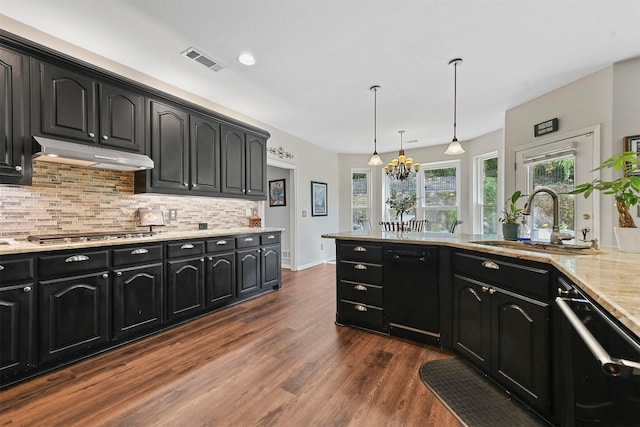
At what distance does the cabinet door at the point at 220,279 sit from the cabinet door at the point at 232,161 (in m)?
0.92

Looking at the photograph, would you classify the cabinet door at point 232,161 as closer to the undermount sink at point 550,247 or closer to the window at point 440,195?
the undermount sink at point 550,247

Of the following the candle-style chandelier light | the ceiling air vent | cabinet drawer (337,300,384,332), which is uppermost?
the ceiling air vent

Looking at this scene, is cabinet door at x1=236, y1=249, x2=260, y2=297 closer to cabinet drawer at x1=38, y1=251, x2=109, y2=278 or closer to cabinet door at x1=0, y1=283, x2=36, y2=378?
cabinet drawer at x1=38, y1=251, x2=109, y2=278

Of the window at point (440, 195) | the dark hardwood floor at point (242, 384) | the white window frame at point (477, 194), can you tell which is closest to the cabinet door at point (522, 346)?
the dark hardwood floor at point (242, 384)

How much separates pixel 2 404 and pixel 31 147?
→ 5.65 ft

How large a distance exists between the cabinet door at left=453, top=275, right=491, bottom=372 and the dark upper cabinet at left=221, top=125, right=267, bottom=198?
290 centimetres

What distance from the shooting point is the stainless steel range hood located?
2051 millimetres

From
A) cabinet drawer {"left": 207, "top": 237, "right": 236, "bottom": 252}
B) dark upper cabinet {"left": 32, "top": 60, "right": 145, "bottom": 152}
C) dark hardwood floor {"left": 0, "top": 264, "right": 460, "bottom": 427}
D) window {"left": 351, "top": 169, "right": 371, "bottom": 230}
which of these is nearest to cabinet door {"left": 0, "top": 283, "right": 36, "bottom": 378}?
dark hardwood floor {"left": 0, "top": 264, "right": 460, "bottom": 427}

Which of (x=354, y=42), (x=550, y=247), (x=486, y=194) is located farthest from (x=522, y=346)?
(x=486, y=194)

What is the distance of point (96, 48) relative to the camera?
251cm

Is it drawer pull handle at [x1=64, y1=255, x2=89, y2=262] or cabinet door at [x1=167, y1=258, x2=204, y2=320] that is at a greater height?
drawer pull handle at [x1=64, y1=255, x2=89, y2=262]

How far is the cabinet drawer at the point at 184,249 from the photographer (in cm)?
270

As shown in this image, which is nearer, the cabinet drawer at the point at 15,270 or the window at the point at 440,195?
the cabinet drawer at the point at 15,270

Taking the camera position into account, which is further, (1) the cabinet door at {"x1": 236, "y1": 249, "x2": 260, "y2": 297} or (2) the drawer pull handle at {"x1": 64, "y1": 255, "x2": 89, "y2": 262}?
(1) the cabinet door at {"x1": 236, "y1": 249, "x2": 260, "y2": 297}
